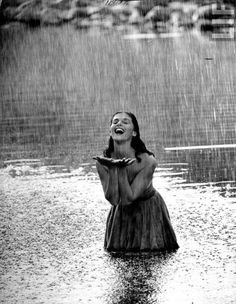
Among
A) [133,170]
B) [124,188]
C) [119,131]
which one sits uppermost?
[119,131]

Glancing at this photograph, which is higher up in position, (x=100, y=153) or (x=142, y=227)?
(x=100, y=153)

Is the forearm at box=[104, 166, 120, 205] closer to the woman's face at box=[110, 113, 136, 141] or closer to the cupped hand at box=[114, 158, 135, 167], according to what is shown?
the cupped hand at box=[114, 158, 135, 167]

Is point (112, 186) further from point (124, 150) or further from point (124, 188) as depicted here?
point (124, 150)

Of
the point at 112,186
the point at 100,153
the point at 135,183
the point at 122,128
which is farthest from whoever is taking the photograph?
the point at 100,153

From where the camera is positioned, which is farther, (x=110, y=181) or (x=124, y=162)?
(x=110, y=181)

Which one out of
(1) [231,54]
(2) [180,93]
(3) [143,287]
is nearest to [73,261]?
(3) [143,287]

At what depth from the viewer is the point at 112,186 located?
24.0ft

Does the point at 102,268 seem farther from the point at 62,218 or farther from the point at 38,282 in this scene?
the point at 62,218

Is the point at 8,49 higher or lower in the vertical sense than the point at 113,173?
higher

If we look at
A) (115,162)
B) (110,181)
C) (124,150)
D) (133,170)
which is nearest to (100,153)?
(124,150)

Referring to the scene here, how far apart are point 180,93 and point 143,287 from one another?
37.7ft

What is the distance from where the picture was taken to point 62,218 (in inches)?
350

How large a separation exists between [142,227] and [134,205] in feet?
0.65

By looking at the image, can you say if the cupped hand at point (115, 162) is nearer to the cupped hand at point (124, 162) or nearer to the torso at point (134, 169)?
the cupped hand at point (124, 162)
